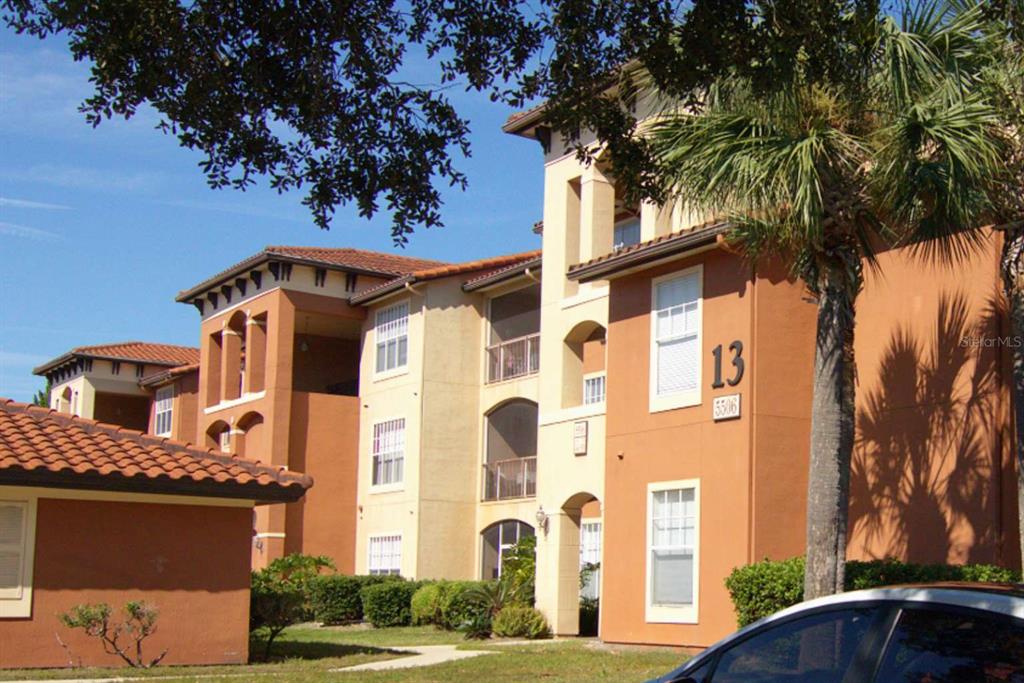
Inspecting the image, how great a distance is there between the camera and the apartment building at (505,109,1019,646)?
55.5ft

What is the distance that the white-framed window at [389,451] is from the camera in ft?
113

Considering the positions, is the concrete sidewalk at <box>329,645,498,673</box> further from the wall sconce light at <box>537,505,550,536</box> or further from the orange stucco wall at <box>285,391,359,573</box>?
the orange stucco wall at <box>285,391,359,573</box>

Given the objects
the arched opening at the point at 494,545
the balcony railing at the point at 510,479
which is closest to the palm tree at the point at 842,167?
the balcony railing at the point at 510,479

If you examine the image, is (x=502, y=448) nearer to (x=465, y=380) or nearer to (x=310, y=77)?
(x=465, y=380)

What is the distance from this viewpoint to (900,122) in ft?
46.6

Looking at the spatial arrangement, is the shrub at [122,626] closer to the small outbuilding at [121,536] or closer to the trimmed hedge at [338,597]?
the small outbuilding at [121,536]

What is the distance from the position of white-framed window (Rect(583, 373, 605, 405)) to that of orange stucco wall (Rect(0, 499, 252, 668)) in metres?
11.1

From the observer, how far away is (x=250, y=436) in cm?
3741

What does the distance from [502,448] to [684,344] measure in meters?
14.1

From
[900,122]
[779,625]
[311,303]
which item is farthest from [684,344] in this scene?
[311,303]

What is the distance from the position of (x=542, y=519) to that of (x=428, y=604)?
481 centimetres

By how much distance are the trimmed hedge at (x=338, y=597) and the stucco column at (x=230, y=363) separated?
28.4 ft

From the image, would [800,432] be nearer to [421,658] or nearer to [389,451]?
[421,658]

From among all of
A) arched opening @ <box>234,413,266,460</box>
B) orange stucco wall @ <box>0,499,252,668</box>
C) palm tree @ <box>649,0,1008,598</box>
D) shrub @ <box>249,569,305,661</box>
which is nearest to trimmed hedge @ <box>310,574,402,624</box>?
arched opening @ <box>234,413,266,460</box>
